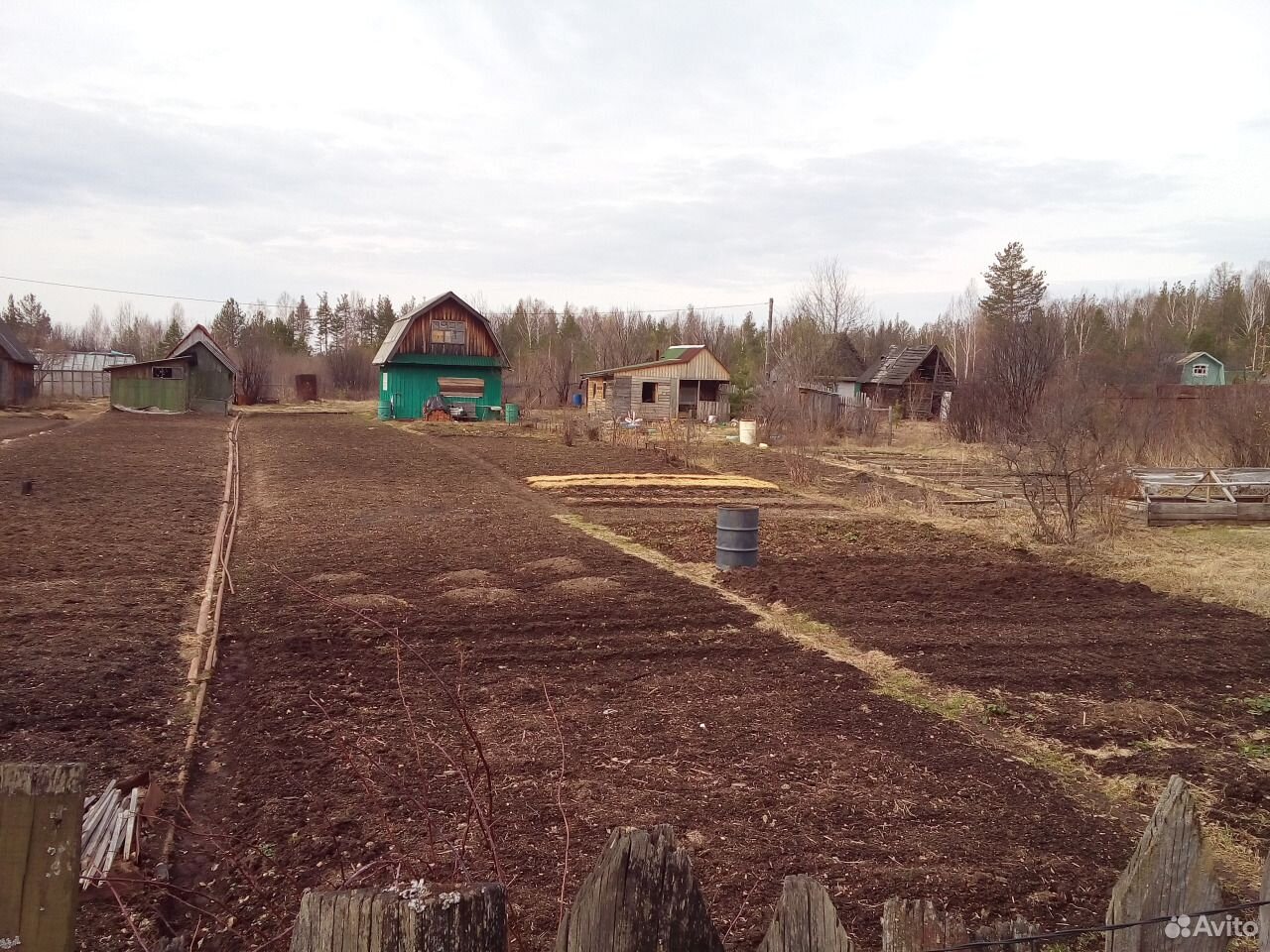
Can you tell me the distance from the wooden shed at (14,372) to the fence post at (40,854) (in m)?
50.6

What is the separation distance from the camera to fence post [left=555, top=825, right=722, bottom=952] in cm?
149

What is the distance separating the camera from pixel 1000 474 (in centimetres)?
2102

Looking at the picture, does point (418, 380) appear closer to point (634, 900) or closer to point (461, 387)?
point (461, 387)

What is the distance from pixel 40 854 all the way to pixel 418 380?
4448 centimetres

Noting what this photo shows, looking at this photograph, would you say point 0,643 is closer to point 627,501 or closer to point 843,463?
point 627,501

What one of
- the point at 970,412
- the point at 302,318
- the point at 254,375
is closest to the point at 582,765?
the point at 970,412

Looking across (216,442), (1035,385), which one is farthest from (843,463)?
(216,442)

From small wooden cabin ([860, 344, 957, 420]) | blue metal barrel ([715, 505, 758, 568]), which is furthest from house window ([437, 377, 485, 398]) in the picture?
blue metal barrel ([715, 505, 758, 568])

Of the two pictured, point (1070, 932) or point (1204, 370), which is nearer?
point (1070, 932)

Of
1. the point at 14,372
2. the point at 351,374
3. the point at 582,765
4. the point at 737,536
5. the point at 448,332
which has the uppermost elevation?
the point at 448,332

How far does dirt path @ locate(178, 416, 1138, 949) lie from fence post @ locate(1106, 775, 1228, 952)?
1405 mm

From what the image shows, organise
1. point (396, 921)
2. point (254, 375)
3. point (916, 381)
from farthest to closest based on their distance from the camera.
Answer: point (254, 375), point (916, 381), point (396, 921)

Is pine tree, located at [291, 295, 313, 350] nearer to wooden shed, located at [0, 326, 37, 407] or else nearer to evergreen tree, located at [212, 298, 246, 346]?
evergreen tree, located at [212, 298, 246, 346]

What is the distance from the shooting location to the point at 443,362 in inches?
1751
